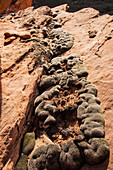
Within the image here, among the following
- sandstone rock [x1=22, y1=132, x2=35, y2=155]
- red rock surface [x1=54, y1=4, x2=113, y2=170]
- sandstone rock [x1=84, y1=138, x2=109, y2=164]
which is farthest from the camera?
red rock surface [x1=54, y1=4, x2=113, y2=170]

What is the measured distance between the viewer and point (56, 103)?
5.74 m

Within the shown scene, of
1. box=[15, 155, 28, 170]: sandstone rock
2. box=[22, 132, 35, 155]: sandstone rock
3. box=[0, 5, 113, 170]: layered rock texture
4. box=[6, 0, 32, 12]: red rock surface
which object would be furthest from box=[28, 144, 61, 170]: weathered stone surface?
box=[6, 0, 32, 12]: red rock surface

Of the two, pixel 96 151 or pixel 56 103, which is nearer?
pixel 96 151

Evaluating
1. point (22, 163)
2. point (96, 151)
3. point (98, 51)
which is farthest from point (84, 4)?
point (22, 163)

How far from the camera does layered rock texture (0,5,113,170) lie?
13.6 feet

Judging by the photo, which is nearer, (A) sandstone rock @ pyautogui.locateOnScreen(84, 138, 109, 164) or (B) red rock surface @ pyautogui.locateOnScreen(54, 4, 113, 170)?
(A) sandstone rock @ pyautogui.locateOnScreen(84, 138, 109, 164)

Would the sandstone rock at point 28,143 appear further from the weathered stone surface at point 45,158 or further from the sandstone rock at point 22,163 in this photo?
the weathered stone surface at point 45,158

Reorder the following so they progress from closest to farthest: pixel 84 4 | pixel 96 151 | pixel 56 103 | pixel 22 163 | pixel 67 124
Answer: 1. pixel 96 151
2. pixel 22 163
3. pixel 67 124
4. pixel 56 103
5. pixel 84 4

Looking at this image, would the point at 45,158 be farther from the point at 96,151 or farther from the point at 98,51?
the point at 98,51

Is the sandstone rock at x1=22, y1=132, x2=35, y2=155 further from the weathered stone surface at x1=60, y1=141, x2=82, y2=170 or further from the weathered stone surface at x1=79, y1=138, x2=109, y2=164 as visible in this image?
the weathered stone surface at x1=79, y1=138, x2=109, y2=164

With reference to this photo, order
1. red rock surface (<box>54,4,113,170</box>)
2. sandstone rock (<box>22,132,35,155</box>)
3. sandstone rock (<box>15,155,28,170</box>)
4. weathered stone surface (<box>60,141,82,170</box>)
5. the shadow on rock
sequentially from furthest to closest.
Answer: the shadow on rock → red rock surface (<box>54,4,113,170</box>) → sandstone rock (<box>22,132,35,155</box>) → sandstone rock (<box>15,155,28,170</box>) → weathered stone surface (<box>60,141,82,170</box>)

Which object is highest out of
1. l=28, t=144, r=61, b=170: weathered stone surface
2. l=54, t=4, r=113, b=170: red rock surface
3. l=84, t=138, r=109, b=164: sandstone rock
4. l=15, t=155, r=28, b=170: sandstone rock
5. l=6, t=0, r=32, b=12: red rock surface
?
l=6, t=0, r=32, b=12: red rock surface

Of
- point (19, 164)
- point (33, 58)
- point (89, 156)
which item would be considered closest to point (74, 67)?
point (33, 58)

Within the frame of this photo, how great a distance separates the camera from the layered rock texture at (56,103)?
4.13m
